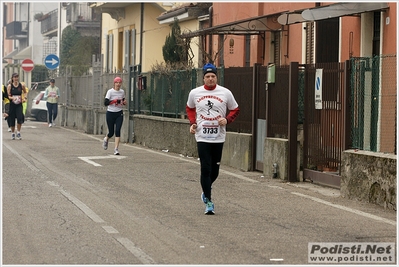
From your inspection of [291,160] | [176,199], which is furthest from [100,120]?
[176,199]

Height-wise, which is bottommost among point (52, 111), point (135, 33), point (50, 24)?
point (52, 111)

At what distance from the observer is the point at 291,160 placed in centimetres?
1590

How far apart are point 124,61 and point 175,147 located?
19.3m

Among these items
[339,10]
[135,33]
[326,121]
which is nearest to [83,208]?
[326,121]

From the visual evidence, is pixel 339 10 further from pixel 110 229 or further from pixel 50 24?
pixel 50 24

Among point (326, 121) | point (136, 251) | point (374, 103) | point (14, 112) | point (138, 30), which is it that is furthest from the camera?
point (138, 30)

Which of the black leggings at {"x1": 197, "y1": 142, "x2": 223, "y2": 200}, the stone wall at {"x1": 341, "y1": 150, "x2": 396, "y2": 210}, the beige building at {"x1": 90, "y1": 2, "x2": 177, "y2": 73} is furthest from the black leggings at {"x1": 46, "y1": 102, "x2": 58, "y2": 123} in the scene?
the black leggings at {"x1": 197, "y1": 142, "x2": 223, "y2": 200}

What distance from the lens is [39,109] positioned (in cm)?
4312

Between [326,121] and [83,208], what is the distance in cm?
488

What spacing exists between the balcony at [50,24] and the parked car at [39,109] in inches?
814

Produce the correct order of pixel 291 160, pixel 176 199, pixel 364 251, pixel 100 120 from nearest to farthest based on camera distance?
pixel 364 251
pixel 176 199
pixel 291 160
pixel 100 120

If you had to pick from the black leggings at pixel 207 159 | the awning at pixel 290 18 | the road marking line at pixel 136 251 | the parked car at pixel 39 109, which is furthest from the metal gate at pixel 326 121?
the parked car at pixel 39 109

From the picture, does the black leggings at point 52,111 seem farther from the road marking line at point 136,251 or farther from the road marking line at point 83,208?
the road marking line at point 136,251

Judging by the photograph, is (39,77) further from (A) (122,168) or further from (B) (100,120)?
(A) (122,168)
